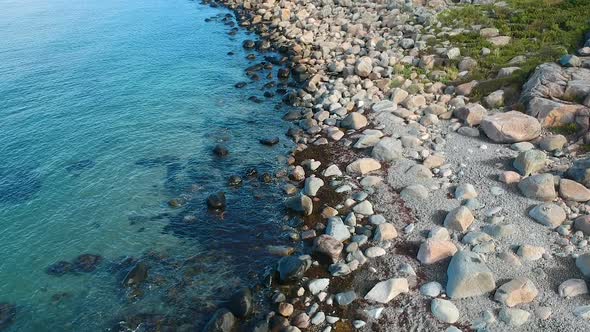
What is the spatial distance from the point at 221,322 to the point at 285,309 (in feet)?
6.98

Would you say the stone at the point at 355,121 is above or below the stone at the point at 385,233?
below

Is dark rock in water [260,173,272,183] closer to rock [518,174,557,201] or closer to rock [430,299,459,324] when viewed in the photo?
rock [430,299,459,324]

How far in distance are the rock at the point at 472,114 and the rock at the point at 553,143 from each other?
139 inches

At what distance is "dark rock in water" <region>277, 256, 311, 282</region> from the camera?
632 inches

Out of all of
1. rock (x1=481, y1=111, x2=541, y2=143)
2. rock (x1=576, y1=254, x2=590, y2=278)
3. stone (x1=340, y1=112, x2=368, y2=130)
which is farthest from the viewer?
stone (x1=340, y1=112, x2=368, y2=130)

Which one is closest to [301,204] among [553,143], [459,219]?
[459,219]

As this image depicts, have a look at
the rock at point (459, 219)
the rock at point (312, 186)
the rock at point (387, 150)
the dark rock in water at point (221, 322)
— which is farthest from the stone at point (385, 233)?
the dark rock in water at point (221, 322)

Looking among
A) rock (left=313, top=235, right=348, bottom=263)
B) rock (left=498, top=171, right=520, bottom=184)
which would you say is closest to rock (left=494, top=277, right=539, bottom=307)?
rock (left=313, top=235, right=348, bottom=263)

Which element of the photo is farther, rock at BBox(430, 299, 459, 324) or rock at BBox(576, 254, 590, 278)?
rock at BBox(576, 254, 590, 278)

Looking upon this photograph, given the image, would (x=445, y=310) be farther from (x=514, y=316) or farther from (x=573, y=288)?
(x=573, y=288)

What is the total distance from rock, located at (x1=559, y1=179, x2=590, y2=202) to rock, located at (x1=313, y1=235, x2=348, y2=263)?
8932 millimetres

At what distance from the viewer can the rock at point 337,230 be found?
17766 mm

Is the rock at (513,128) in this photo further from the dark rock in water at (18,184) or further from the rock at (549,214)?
the dark rock in water at (18,184)

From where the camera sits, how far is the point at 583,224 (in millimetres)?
15844
